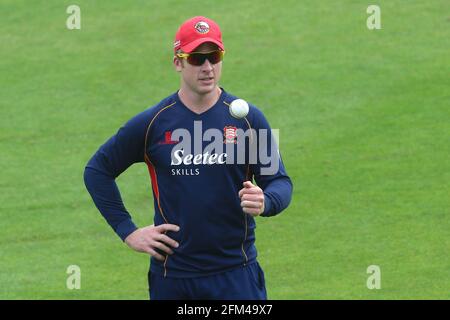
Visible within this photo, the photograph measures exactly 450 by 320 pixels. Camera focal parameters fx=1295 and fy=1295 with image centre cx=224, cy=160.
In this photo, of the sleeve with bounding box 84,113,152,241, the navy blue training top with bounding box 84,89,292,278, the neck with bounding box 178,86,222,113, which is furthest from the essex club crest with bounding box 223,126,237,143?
the sleeve with bounding box 84,113,152,241

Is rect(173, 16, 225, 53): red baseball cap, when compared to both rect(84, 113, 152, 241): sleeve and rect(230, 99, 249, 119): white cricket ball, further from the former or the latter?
rect(84, 113, 152, 241): sleeve

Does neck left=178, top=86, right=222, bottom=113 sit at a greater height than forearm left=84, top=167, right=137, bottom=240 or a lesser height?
greater

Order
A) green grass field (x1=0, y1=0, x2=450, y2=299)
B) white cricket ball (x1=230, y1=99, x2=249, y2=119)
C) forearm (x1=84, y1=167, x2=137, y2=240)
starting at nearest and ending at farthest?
white cricket ball (x1=230, y1=99, x2=249, y2=119) < forearm (x1=84, y1=167, x2=137, y2=240) < green grass field (x1=0, y1=0, x2=450, y2=299)

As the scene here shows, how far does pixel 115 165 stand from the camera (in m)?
9.40

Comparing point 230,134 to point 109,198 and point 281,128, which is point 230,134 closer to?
point 109,198

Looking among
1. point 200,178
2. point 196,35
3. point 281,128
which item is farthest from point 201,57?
point 281,128

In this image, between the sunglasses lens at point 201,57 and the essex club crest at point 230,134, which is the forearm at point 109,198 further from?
the sunglasses lens at point 201,57

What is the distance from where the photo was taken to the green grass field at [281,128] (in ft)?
Answer: 47.9

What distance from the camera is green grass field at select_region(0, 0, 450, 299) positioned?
575 inches

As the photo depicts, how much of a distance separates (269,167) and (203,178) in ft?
1.58

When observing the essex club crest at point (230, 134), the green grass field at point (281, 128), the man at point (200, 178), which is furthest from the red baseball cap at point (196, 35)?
the green grass field at point (281, 128)

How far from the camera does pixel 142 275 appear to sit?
1449 centimetres

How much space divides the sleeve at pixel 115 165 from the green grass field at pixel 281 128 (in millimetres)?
4403

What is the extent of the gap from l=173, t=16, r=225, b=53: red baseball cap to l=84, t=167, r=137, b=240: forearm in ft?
3.61
